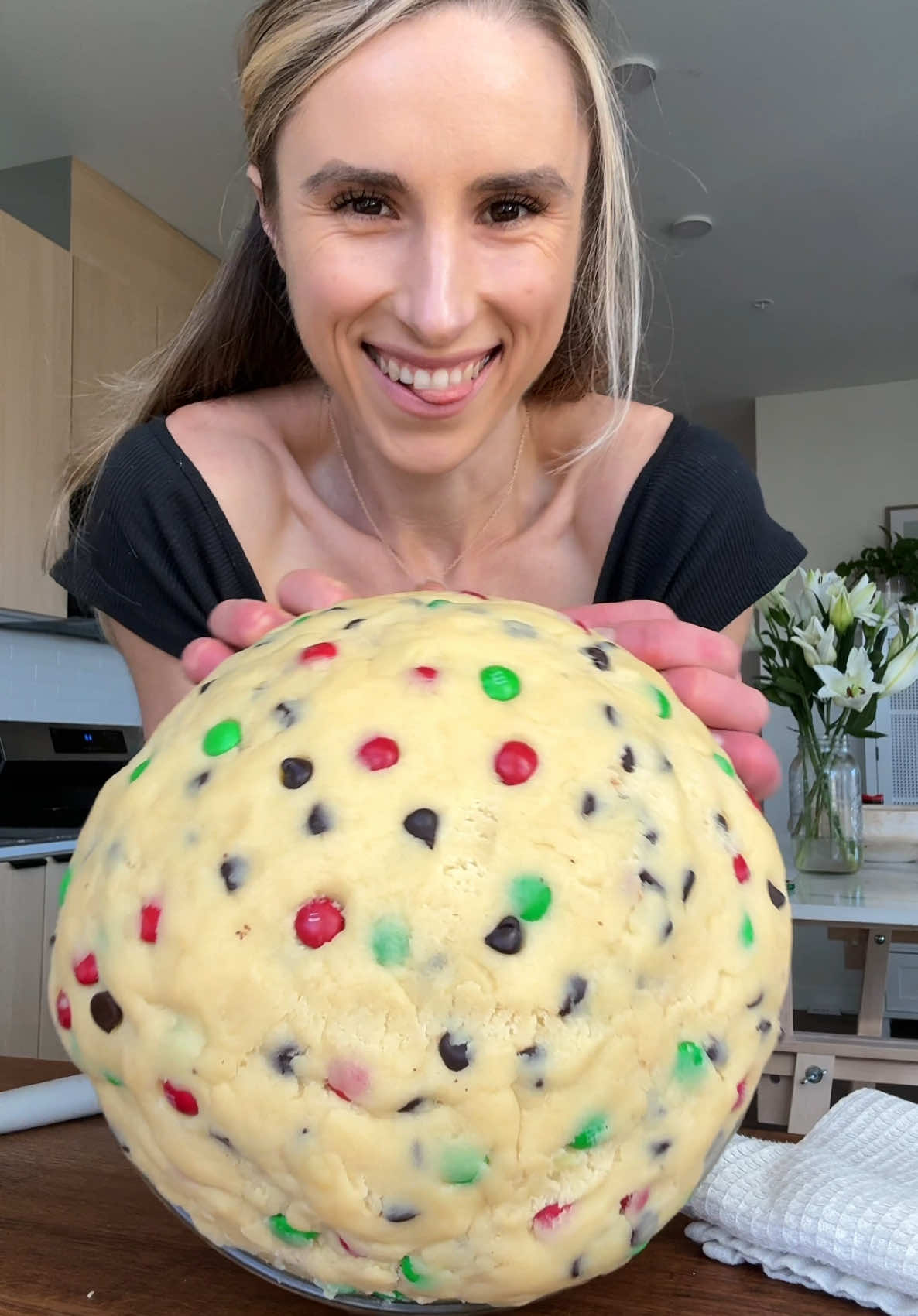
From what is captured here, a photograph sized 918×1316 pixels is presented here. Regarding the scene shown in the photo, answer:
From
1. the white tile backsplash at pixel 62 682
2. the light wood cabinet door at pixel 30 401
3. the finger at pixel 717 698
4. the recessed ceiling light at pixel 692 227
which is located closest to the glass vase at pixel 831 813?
the finger at pixel 717 698

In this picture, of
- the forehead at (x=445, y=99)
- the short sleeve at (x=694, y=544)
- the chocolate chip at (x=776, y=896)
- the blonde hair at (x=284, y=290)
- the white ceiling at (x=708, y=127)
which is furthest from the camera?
the white ceiling at (x=708, y=127)

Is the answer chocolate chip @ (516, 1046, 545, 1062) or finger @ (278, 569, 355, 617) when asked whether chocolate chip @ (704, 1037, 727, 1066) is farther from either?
finger @ (278, 569, 355, 617)

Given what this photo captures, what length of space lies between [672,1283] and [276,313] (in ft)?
3.07

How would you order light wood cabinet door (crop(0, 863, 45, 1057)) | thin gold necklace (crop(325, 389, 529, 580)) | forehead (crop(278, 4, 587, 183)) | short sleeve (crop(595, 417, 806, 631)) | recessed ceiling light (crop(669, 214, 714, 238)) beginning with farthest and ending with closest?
recessed ceiling light (crop(669, 214, 714, 238)), light wood cabinet door (crop(0, 863, 45, 1057)), thin gold necklace (crop(325, 389, 529, 580)), short sleeve (crop(595, 417, 806, 631)), forehead (crop(278, 4, 587, 183))

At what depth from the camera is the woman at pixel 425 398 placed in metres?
0.74

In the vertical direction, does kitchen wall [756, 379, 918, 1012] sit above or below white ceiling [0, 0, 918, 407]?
below

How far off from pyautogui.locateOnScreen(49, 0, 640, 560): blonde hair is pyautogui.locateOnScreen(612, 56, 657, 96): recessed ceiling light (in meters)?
2.15

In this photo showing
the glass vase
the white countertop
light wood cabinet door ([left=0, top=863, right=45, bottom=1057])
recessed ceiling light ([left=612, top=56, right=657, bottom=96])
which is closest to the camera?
the white countertop

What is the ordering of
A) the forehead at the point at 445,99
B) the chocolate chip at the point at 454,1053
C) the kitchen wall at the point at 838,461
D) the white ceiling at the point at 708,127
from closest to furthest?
the chocolate chip at the point at 454,1053 < the forehead at the point at 445,99 < the white ceiling at the point at 708,127 < the kitchen wall at the point at 838,461

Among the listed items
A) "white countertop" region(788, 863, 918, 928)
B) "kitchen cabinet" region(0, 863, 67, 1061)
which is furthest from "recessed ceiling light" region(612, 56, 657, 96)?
"kitchen cabinet" region(0, 863, 67, 1061)

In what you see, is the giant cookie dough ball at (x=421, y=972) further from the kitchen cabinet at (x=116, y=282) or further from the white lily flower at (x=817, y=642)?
the kitchen cabinet at (x=116, y=282)

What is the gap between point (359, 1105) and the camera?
1.16 ft

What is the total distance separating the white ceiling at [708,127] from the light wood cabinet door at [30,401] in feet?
1.36

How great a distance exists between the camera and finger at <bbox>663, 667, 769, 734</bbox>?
538 mm
